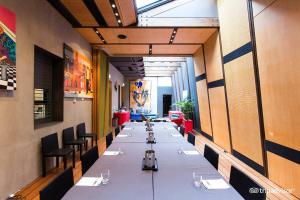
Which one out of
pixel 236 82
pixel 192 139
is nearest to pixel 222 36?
pixel 236 82

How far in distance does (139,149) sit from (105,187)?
1.40 meters

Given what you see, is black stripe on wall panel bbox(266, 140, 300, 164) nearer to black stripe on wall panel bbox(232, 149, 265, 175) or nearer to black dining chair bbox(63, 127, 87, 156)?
black stripe on wall panel bbox(232, 149, 265, 175)

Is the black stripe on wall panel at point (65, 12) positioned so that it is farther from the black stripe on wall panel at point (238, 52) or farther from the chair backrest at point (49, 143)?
the black stripe on wall panel at point (238, 52)

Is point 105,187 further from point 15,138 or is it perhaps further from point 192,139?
point 192,139

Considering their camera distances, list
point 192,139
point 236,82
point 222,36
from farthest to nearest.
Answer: point 222,36
point 236,82
point 192,139

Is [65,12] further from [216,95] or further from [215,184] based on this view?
[215,184]

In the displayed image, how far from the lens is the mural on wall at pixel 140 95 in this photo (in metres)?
19.8

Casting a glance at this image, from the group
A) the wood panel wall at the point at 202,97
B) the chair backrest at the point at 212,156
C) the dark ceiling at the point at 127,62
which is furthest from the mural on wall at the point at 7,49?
the dark ceiling at the point at 127,62

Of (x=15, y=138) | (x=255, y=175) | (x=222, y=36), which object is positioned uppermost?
(x=222, y=36)

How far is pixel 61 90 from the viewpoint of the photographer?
16.8 feet

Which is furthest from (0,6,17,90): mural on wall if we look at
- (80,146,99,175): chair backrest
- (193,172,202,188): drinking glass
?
(193,172,202,188): drinking glass

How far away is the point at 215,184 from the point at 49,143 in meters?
3.56

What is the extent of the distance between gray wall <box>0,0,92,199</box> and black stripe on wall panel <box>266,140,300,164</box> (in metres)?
4.09

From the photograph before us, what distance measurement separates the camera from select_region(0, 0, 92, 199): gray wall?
3205 mm
